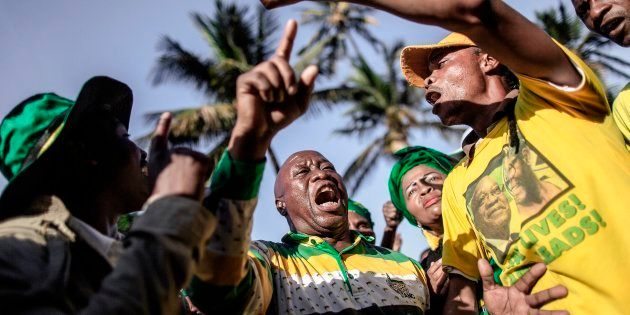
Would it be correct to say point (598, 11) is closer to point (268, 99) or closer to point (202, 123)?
point (268, 99)

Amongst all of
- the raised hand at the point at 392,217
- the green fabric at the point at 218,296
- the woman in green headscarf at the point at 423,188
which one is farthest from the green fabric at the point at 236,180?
the raised hand at the point at 392,217

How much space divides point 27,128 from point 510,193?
1901 millimetres

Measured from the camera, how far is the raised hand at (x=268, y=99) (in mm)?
2096

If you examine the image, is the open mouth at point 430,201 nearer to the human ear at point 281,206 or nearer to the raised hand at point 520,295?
A: the human ear at point 281,206

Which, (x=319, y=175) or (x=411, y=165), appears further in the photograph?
(x=411, y=165)

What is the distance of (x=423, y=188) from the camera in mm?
4598

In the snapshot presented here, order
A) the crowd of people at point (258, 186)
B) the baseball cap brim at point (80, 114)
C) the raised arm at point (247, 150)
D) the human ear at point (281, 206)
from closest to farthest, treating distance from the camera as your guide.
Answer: the crowd of people at point (258, 186) → the baseball cap brim at point (80, 114) → the raised arm at point (247, 150) → the human ear at point (281, 206)

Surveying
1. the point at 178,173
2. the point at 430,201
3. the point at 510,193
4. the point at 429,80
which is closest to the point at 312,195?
the point at 430,201

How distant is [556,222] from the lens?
→ 8.22 ft

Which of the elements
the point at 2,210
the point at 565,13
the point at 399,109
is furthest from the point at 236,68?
the point at 2,210

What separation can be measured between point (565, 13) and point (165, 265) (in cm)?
2214

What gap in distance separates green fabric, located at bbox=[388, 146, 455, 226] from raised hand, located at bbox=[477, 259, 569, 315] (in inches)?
77.1

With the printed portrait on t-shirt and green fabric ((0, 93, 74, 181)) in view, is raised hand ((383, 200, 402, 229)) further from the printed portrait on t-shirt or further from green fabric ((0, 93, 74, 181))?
green fabric ((0, 93, 74, 181))

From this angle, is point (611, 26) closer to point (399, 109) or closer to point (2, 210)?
point (2, 210)
